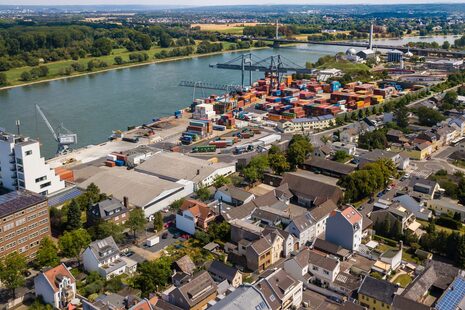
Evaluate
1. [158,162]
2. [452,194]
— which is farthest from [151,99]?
[452,194]

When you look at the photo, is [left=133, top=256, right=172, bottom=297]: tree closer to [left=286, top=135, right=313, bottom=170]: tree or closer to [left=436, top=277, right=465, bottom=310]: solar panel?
[left=436, top=277, right=465, bottom=310]: solar panel

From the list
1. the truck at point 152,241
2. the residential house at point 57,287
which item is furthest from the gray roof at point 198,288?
the truck at point 152,241

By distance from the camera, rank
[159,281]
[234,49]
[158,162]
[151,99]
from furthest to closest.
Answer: [234,49]
[151,99]
[158,162]
[159,281]

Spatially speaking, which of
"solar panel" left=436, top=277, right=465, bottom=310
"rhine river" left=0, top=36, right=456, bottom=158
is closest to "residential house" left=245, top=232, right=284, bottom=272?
"solar panel" left=436, top=277, right=465, bottom=310

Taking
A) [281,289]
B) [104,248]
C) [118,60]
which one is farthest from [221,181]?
[118,60]

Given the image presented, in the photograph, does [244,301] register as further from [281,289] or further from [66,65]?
[66,65]

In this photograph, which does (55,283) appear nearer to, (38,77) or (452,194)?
(452,194)
